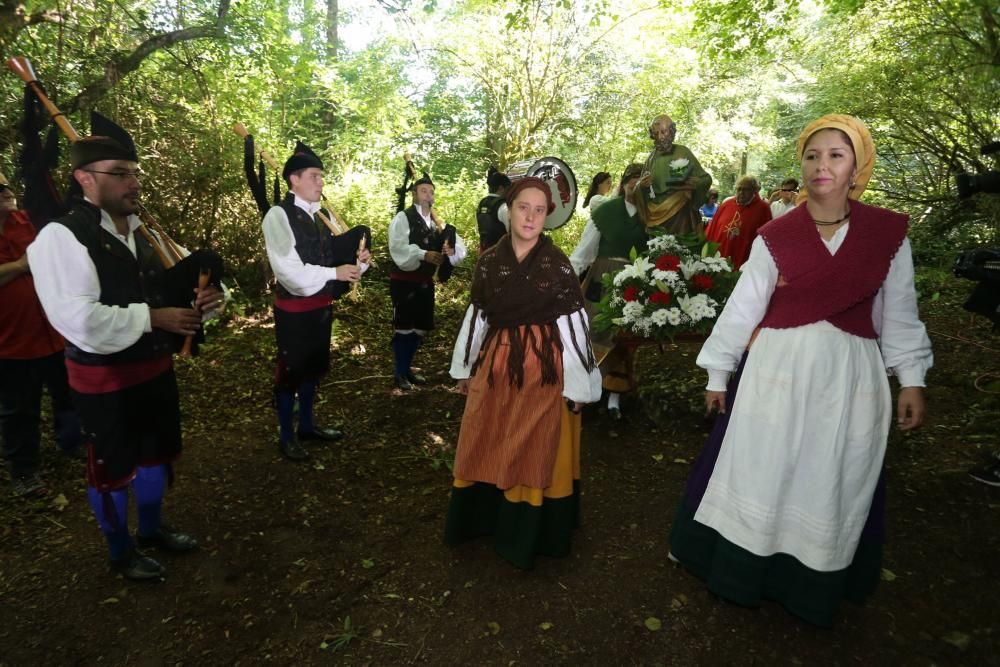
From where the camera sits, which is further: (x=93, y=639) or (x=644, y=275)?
(x=644, y=275)

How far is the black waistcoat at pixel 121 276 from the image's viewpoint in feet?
8.79

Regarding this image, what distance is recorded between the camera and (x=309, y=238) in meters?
4.16

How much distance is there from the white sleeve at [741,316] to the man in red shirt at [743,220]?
5.10 metres

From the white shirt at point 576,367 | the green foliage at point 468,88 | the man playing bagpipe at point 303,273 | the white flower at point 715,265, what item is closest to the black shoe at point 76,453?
the man playing bagpipe at point 303,273

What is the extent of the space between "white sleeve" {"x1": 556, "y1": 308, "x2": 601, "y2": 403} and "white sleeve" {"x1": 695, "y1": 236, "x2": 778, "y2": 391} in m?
0.62

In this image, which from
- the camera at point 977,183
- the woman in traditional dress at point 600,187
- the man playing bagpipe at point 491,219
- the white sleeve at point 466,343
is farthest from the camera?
the woman in traditional dress at point 600,187

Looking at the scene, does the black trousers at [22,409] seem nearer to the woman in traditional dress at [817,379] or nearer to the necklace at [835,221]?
the woman in traditional dress at [817,379]

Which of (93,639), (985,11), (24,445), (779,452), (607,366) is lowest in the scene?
(93,639)

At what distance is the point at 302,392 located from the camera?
4.72 metres

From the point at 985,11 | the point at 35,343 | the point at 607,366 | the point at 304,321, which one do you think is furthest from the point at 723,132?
the point at 35,343

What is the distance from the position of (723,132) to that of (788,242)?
18269mm

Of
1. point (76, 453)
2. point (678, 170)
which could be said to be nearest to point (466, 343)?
point (678, 170)

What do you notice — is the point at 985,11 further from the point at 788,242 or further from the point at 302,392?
the point at 302,392

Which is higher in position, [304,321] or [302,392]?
[304,321]
